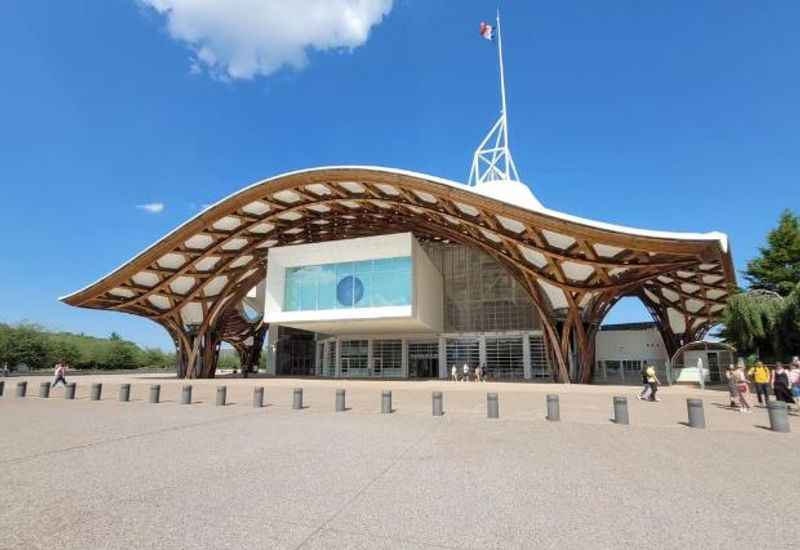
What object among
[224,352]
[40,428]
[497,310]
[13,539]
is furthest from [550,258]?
[224,352]

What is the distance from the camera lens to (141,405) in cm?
1619

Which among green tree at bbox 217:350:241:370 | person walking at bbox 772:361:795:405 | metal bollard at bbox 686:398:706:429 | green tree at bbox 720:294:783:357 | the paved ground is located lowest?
green tree at bbox 217:350:241:370

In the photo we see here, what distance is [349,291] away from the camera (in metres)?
32.8

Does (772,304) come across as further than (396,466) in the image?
Yes

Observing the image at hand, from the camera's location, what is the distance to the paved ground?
4289mm

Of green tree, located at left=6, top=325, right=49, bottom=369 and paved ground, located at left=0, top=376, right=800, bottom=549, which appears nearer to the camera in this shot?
paved ground, located at left=0, top=376, right=800, bottom=549

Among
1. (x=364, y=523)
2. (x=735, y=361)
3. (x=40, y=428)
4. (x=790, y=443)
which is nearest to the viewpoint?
(x=364, y=523)

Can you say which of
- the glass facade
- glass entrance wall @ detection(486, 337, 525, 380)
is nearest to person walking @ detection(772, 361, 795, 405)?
the glass facade

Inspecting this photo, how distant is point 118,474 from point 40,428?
6.24m

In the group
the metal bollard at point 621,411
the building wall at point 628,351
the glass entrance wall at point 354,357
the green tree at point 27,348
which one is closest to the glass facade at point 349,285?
the glass entrance wall at point 354,357

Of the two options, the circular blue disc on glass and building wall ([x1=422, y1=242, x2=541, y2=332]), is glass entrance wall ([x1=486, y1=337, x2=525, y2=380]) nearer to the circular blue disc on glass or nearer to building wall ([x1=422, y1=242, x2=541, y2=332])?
building wall ([x1=422, y1=242, x2=541, y2=332])

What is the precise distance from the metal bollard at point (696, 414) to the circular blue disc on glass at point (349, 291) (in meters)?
23.5

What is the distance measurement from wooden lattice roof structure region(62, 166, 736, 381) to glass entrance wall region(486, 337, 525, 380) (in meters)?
6.29

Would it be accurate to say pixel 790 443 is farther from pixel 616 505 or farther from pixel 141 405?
pixel 141 405
